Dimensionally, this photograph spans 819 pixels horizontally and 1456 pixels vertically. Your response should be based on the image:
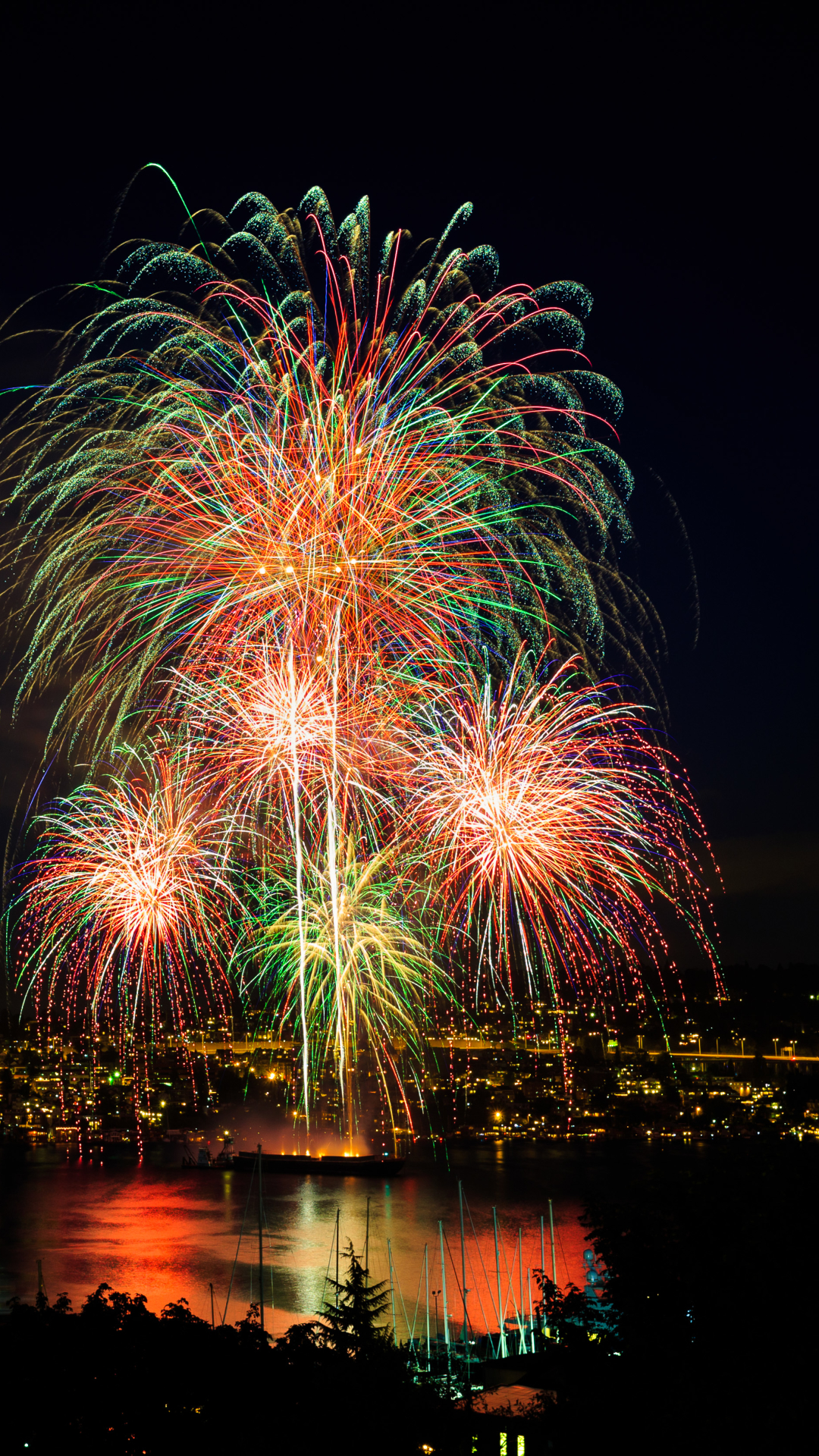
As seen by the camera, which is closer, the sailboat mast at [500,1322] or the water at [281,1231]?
the sailboat mast at [500,1322]

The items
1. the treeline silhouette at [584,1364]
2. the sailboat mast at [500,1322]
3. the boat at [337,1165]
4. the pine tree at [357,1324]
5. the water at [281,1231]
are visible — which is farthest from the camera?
the boat at [337,1165]

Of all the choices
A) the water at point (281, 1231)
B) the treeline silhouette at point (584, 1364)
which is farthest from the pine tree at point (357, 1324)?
the water at point (281, 1231)

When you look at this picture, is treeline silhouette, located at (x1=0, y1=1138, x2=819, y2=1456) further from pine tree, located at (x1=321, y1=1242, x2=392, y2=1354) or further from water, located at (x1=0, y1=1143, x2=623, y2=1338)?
water, located at (x1=0, y1=1143, x2=623, y2=1338)

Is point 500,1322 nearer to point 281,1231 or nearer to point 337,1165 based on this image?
point 281,1231

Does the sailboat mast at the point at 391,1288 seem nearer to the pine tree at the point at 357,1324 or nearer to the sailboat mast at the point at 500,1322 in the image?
the sailboat mast at the point at 500,1322

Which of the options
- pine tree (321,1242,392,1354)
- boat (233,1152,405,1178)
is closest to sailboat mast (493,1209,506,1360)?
pine tree (321,1242,392,1354)
